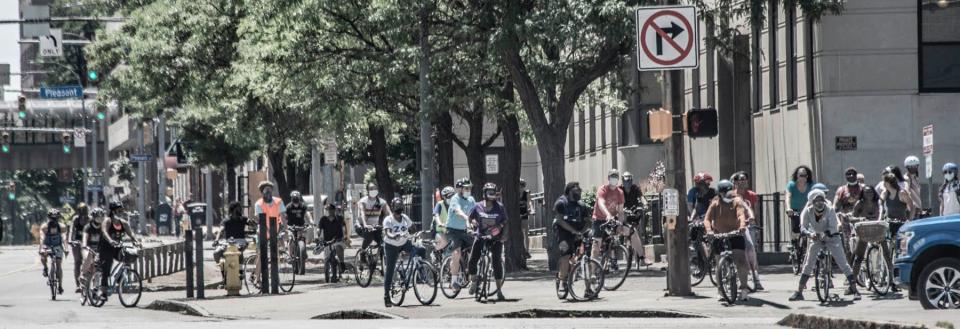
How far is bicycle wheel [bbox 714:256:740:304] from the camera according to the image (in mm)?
20969

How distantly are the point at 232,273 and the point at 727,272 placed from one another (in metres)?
9.17

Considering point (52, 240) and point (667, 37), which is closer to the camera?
point (667, 37)

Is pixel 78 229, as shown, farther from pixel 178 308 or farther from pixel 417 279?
pixel 417 279

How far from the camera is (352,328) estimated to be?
1881 cm

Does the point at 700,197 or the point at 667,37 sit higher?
the point at 667,37

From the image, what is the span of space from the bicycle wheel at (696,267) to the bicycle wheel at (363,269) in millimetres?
5397

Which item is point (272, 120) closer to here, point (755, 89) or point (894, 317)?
point (755, 89)

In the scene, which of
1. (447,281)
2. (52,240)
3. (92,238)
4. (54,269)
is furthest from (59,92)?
(447,281)

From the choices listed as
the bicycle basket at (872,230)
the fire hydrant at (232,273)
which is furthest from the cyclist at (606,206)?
the fire hydrant at (232,273)

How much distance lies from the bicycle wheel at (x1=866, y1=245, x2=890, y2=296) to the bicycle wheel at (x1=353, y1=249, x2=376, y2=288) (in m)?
8.87

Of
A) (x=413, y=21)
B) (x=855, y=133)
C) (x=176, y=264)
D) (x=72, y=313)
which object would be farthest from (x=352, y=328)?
(x=176, y=264)

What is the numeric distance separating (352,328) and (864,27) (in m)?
15.4

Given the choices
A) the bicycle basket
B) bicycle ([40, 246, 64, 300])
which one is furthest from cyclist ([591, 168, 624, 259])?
bicycle ([40, 246, 64, 300])

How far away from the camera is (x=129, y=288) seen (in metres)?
26.1
